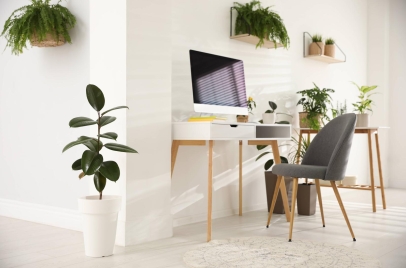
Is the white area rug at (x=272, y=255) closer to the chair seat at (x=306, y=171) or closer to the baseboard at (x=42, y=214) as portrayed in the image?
the chair seat at (x=306, y=171)

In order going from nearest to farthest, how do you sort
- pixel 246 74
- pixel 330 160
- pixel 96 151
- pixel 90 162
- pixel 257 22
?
pixel 90 162 < pixel 96 151 < pixel 330 160 < pixel 257 22 < pixel 246 74

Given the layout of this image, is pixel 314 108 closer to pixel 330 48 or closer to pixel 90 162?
pixel 330 48

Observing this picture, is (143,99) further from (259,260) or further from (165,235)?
Answer: (259,260)

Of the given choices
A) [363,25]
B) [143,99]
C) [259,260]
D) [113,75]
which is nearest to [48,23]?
[113,75]

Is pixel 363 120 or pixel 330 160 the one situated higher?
pixel 363 120

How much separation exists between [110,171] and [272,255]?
3.22 feet

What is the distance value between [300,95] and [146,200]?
2.46m

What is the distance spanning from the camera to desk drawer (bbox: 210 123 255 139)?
A: 2.79 m

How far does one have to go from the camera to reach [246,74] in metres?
3.95

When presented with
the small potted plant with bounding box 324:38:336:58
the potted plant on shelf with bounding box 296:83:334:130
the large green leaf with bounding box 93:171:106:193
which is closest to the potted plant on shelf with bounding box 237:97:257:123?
the potted plant on shelf with bounding box 296:83:334:130

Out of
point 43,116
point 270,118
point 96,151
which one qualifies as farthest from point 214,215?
point 43,116

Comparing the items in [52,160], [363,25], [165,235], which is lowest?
[165,235]

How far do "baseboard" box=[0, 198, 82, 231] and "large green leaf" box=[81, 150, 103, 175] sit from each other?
84 centimetres

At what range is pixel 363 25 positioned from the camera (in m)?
6.18
